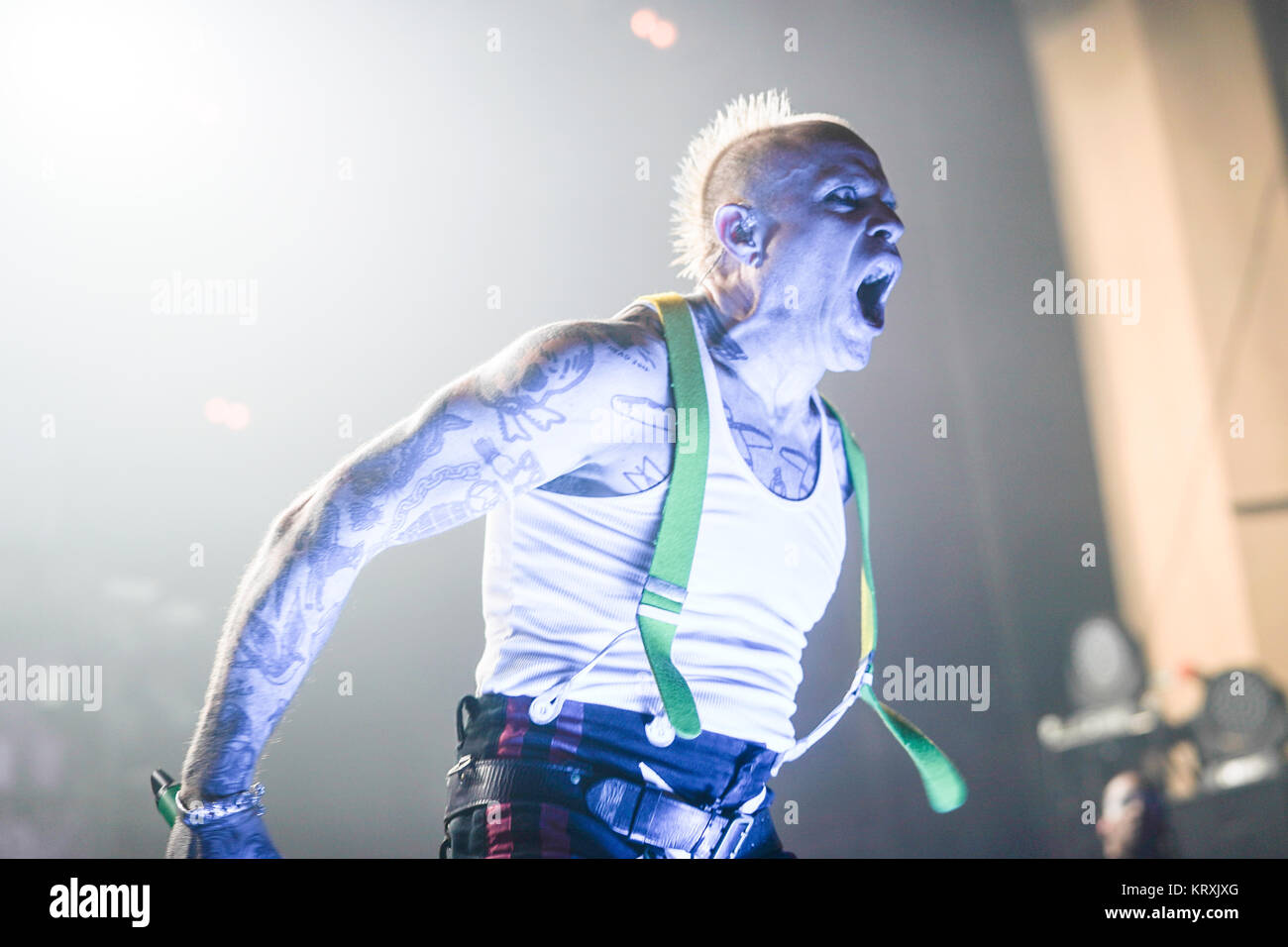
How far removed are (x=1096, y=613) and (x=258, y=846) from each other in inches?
63.9

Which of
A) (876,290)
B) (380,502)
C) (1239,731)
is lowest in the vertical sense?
(1239,731)

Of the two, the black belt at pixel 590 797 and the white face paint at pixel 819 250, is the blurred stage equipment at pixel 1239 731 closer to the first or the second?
the white face paint at pixel 819 250

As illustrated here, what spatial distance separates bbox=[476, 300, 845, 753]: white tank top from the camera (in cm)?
116

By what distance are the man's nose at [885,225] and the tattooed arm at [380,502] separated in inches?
19.1

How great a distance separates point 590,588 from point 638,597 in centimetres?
6

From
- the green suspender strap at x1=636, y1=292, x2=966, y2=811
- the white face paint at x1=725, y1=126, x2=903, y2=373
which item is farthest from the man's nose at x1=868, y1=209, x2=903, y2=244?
the green suspender strap at x1=636, y1=292, x2=966, y2=811

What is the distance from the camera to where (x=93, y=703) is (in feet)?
5.29

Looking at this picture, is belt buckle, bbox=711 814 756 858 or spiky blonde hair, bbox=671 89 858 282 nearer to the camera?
belt buckle, bbox=711 814 756 858

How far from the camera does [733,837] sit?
1.20 m

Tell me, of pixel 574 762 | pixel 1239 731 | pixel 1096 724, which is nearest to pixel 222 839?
pixel 574 762

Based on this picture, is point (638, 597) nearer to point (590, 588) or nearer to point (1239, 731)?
point (590, 588)

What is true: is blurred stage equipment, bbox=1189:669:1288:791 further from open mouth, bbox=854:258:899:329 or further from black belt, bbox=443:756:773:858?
black belt, bbox=443:756:773:858
